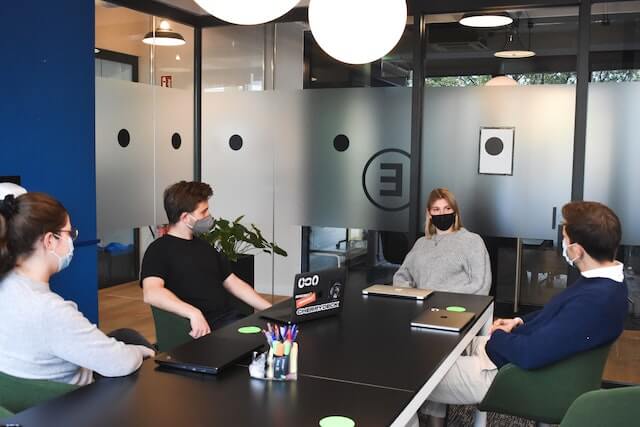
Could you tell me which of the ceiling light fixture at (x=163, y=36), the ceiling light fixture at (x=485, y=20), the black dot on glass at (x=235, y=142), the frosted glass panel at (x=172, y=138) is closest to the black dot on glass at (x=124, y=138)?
the frosted glass panel at (x=172, y=138)

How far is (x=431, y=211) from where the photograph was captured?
159 inches

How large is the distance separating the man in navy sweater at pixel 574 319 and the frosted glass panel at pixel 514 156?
1796 millimetres

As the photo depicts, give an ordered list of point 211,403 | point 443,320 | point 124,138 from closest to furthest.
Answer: point 211,403 → point 443,320 → point 124,138

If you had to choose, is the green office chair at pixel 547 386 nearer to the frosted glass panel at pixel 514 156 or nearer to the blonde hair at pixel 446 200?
the blonde hair at pixel 446 200

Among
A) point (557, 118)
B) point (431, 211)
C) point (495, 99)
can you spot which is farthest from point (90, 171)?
point (557, 118)

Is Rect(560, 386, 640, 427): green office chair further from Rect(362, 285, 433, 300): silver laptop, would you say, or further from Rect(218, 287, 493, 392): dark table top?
Rect(362, 285, 433, 300): silver laptop

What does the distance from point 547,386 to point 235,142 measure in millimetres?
3522

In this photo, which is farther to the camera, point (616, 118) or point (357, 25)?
point (616, 118)

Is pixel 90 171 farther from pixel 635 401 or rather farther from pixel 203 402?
pixel 635 401

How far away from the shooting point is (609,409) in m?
1.70

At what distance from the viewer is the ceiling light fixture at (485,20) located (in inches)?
181

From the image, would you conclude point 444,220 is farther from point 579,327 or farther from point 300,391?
point 300,391

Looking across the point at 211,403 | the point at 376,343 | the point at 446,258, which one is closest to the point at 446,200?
the point at 446,258

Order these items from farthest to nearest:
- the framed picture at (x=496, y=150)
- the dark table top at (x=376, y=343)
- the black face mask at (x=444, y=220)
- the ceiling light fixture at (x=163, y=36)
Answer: the ceiling light fixture at (x=163, y=36) → the framed picture at (x=496, y=150) → the black face mask at (x=444, y=220) → the dark table top at (x=376, y=343)
